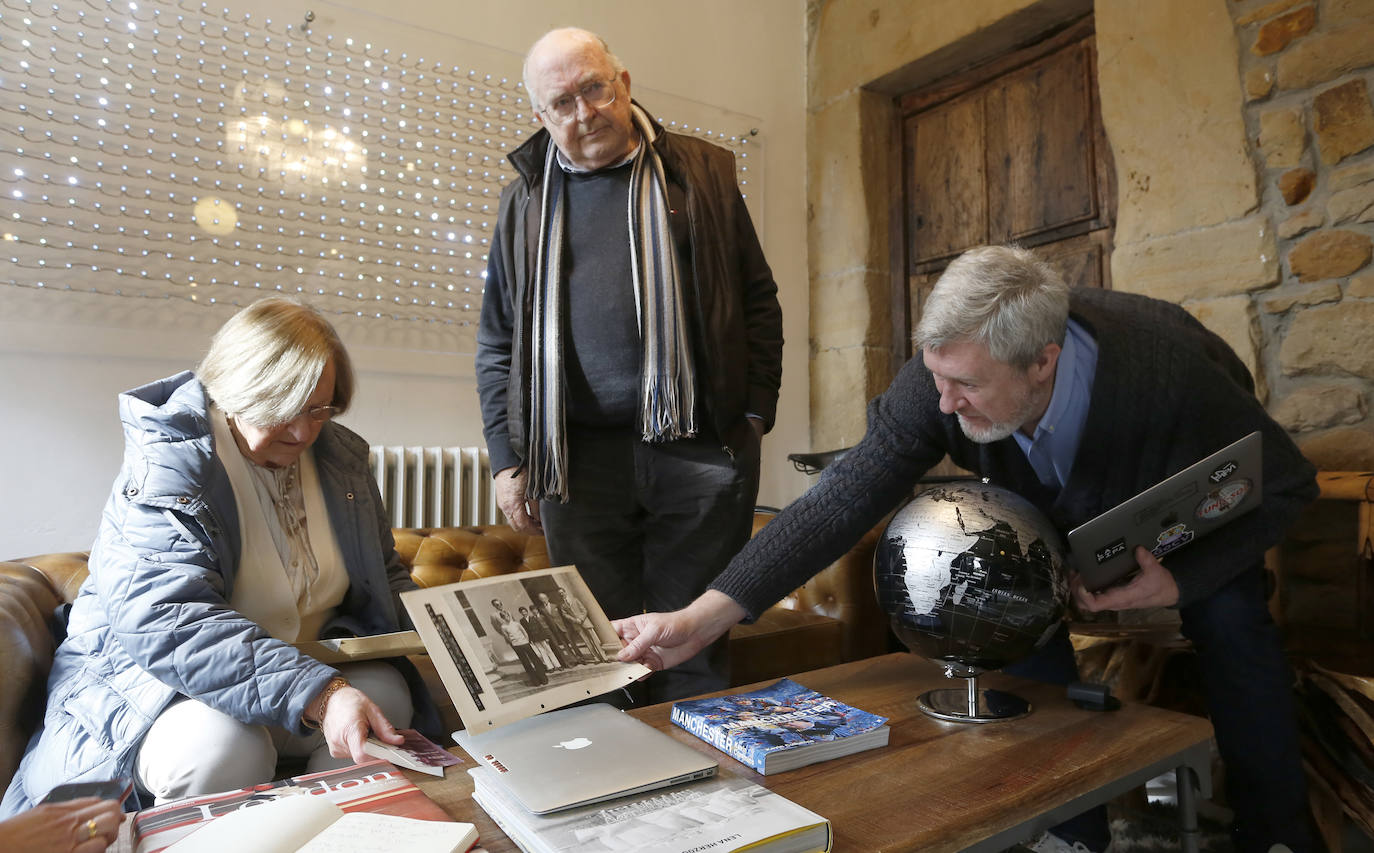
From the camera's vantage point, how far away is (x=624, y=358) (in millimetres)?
1884

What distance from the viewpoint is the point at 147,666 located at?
122 centimetres

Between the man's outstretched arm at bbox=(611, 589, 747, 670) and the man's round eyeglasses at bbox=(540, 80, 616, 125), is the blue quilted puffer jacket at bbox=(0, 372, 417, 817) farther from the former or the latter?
the man's round eyeglasses at bbox=(540, 80, 616, 125)

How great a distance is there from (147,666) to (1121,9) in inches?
129

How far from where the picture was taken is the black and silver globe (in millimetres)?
1231

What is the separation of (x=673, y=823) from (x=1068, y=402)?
1.03 metres

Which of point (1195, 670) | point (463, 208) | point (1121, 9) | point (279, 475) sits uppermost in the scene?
point (1121, 9)

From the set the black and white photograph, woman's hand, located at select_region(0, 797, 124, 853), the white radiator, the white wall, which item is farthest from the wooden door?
woman's hand, located at select_region(0, 797, 124, 853)

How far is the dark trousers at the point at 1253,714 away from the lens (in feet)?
4.80

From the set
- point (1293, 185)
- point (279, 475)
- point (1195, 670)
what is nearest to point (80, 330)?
point (279, 475)

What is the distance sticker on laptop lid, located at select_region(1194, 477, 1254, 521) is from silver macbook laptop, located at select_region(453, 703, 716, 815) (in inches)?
36.9

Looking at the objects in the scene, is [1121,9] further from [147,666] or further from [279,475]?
[147,666]

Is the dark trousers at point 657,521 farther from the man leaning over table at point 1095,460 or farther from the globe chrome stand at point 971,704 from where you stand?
the globe chrome stand at point 971,704

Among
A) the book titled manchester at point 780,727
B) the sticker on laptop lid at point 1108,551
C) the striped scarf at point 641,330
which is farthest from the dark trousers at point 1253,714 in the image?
the striped scarf at point 641,330

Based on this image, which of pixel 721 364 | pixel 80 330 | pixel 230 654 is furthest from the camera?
Result: pixel 80 330
